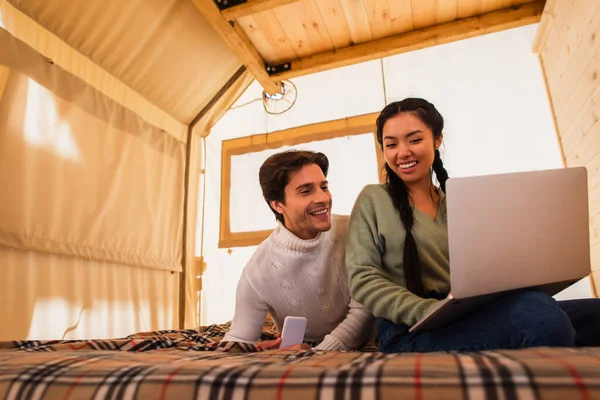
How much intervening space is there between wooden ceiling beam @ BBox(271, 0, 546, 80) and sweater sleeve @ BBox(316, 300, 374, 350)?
2288 millimetres

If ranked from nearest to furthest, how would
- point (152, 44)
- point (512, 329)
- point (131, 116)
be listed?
point (512, 329) → point (152, 44) → point (131, 116)

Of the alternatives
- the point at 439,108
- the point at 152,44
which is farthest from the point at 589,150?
the point at 152,44

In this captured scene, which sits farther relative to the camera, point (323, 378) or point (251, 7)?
point (251, 7)

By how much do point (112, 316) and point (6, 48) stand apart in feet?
4.97

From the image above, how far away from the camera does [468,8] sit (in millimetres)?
2824

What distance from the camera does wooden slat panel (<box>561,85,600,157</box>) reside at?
198 cm

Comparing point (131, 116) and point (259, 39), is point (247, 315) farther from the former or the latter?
point (259, 39)

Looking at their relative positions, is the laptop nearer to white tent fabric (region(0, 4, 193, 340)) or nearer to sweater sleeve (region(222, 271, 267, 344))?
sweater sleeve (region(222, 271, 267, 344))

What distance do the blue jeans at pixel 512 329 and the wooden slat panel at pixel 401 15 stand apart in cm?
232

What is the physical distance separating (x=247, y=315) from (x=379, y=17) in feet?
7.69

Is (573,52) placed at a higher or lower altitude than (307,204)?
higher

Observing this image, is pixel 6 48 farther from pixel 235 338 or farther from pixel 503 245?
pixel 503 245

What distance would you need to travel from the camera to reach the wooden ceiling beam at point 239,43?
2566 mm

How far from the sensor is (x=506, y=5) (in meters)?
2.81
